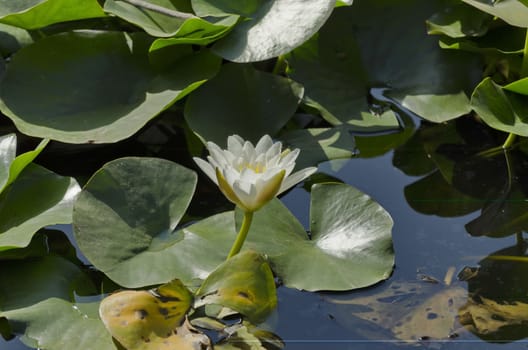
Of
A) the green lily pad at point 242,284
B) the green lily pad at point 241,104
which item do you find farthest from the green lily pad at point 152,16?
the green lily pad at point 242,284

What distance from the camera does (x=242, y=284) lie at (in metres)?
1.11

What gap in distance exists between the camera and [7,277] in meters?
1.19

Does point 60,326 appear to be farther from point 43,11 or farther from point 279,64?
point 279,64

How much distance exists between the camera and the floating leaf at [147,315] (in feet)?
A: 3.38

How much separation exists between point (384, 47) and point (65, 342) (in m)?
0.96

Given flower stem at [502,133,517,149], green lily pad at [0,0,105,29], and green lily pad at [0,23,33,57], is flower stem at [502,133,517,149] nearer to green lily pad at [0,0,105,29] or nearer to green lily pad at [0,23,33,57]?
green lily pad at [0,0,105,29]

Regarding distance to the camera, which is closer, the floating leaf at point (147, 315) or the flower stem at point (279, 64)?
the floating leaf at point (147, 315)

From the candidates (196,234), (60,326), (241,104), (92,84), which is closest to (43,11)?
(92,84)

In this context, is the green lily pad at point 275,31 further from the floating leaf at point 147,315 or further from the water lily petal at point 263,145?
the floating leaf at point 147,315

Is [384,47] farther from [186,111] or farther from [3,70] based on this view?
[3,70]

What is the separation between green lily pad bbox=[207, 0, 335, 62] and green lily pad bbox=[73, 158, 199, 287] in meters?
0.29

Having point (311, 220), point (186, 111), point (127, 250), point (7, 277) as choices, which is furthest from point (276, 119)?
point (7, 277)

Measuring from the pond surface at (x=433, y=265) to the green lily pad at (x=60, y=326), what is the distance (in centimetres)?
3

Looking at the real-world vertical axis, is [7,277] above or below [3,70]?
below
